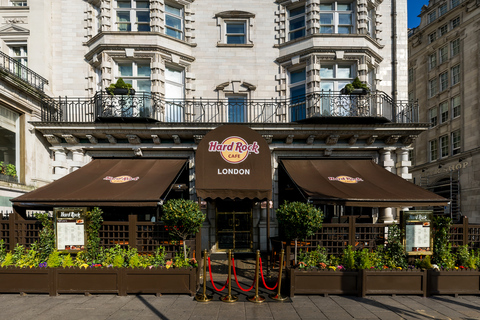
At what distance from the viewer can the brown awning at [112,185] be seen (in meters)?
8.57

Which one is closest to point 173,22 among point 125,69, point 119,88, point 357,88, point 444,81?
point 125,69

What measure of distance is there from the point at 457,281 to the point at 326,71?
A: 934cm

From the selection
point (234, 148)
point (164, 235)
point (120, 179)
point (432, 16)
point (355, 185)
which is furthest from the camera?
point (432, 16)

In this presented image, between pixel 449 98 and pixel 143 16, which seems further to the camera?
pixel 449 98

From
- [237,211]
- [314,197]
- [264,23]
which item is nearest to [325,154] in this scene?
[314,197]

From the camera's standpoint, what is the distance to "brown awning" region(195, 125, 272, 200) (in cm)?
884

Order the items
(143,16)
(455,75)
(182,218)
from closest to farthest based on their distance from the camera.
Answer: (182,218), (143,16), (455,75)

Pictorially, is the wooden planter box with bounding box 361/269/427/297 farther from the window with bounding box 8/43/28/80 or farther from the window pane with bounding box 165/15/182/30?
the window with bounding box 8/43/28/80

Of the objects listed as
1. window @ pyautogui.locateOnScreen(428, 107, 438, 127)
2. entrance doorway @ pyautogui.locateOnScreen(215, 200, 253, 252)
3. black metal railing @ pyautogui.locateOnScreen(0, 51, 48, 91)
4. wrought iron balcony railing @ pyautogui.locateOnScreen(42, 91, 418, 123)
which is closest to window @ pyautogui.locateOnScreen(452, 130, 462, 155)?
window @ pyautogui.locateOnScreen(428, 107, 438, 127)

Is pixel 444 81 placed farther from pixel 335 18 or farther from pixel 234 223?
pixel 234 223

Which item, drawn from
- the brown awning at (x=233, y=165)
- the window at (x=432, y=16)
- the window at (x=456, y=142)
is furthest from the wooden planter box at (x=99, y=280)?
the window at (x=432, y=16)

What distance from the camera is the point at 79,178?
10.5 m

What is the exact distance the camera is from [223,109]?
12602 mm

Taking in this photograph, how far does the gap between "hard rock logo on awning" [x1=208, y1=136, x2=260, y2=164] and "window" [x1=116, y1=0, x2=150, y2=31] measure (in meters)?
7.30
